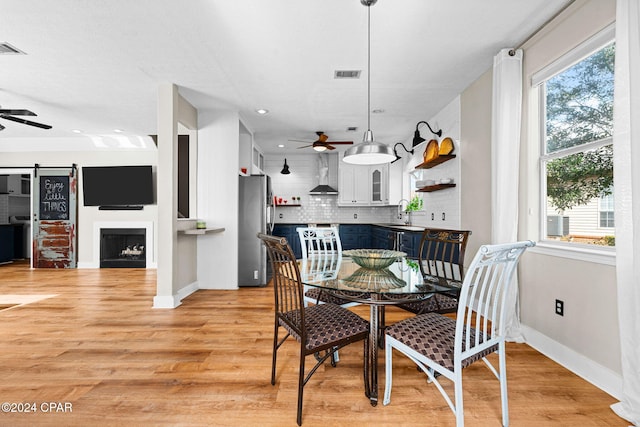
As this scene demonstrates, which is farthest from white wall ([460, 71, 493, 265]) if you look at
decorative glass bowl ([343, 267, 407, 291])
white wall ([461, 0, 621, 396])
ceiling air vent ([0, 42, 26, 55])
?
ceiling air vent ([0, 42, 26, 55])

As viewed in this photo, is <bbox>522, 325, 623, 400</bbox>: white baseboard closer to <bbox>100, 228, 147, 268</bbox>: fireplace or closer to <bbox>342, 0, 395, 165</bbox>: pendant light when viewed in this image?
<bbox>342, 0, 395, 165</bbox>: pendant light

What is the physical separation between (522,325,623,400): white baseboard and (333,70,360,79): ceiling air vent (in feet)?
9.68

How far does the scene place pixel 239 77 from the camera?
10.6 ft

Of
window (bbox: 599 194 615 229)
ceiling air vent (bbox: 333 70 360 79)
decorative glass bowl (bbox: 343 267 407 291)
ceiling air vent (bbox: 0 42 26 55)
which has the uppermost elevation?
ceiling air vent (bbox: 0 42 26 55)

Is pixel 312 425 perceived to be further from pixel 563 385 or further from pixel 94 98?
pixel 94 98

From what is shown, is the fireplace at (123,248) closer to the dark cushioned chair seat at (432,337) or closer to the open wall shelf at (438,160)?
the open wall shelf at (438,160)

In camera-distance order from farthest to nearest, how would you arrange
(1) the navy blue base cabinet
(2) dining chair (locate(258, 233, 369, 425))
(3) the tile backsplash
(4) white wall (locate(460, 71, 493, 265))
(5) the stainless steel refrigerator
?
(3) the tile backsplash, (1) the navy blue base cabinet, (5) the stainless steel refrigerator, (4) white wall (locate(460, 71, 493, 265)), (2) dining chair (locate(258, 233, 369, 425))

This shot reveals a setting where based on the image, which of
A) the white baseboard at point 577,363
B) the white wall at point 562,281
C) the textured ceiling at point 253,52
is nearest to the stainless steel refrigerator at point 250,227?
the textured ceiling at point 253,52

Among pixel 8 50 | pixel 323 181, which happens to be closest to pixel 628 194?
pixel 8 50

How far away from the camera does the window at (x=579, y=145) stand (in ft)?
6.29

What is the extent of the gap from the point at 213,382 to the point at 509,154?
299cm

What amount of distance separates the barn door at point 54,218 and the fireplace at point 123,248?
0.60 m

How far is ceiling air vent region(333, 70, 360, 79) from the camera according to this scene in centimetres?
307

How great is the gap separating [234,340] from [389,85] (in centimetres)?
320
